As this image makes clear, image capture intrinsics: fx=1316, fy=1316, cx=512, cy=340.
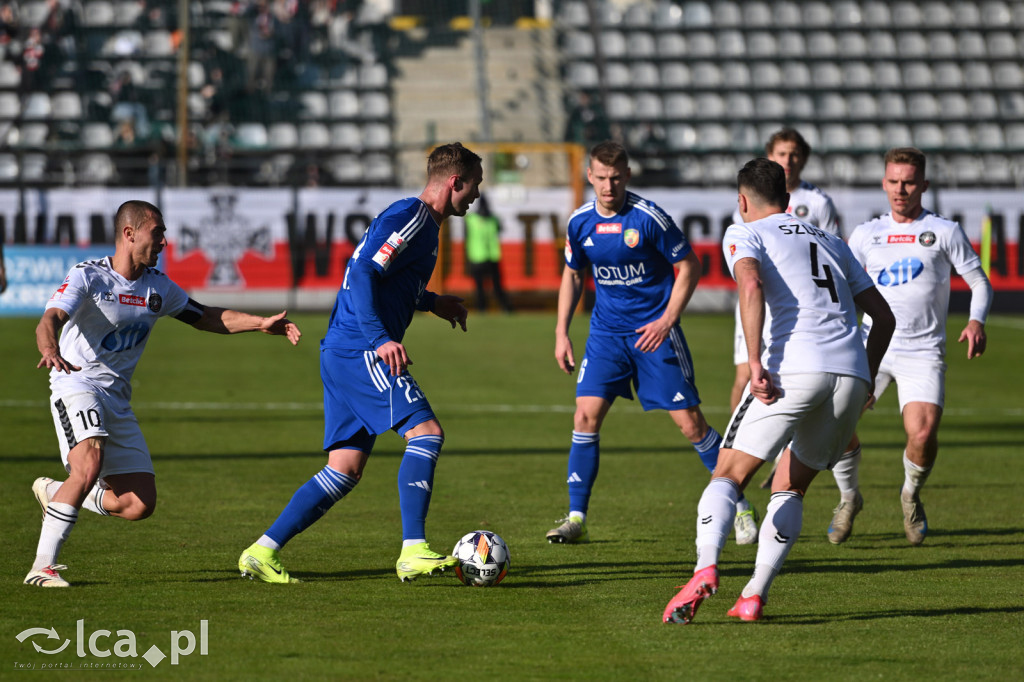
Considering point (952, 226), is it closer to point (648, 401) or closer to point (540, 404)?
point (648, 401)

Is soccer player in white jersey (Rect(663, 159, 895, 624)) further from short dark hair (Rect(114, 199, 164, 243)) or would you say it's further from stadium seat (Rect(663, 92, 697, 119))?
stadium seat (Rect(663, 92, 697, 119))

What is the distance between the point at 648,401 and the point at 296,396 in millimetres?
7177

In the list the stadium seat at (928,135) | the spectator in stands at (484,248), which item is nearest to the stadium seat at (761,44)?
the stadium seat at (928,135)

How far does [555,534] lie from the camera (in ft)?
22.8

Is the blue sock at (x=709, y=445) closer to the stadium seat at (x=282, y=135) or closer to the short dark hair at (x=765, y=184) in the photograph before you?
the short dark hair at (x=765, y=184)

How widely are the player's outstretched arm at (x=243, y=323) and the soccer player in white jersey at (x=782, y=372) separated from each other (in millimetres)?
2093

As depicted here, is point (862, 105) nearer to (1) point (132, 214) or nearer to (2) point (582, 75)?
(2) point (582, 75)

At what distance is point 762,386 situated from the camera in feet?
16.5

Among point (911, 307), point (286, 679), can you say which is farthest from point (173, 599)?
point (911, 307)

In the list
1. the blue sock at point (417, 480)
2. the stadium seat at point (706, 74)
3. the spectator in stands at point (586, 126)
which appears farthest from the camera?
the stadium seat at point (706, 74)

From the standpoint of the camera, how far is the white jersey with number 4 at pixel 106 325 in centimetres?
583

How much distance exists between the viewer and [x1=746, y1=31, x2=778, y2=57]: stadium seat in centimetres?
3244

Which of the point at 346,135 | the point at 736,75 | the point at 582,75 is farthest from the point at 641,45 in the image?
the point at 346,135

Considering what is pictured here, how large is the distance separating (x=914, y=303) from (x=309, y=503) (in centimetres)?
359
